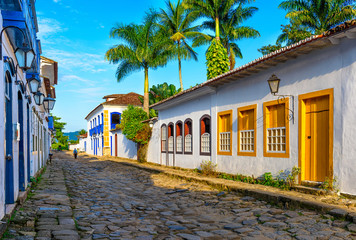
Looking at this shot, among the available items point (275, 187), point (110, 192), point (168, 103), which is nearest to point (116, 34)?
point (168, 103)

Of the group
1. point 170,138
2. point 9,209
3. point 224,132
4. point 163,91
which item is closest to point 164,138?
point 170,138

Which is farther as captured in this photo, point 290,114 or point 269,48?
point 269,48

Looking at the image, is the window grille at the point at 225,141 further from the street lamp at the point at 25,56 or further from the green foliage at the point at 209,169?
the street lamp at the point at 25,56

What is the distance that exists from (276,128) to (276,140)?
340mm

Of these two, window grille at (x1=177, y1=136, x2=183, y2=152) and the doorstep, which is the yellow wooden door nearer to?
the doorstep

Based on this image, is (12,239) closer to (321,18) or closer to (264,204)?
(264,204)

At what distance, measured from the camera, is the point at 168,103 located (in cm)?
1802

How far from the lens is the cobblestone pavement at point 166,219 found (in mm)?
5246

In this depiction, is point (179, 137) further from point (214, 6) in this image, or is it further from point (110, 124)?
point (110, 124)

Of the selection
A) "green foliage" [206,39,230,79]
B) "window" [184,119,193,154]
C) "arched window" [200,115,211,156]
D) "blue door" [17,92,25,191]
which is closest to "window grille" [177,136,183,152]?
"window" [184,119,193,154]

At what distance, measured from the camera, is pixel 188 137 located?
A: 1608cm

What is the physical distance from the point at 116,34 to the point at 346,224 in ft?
75.7

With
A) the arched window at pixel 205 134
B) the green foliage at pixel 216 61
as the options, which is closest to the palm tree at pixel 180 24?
the green foliage at pixel 216 61

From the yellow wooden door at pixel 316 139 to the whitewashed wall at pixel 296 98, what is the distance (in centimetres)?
31
